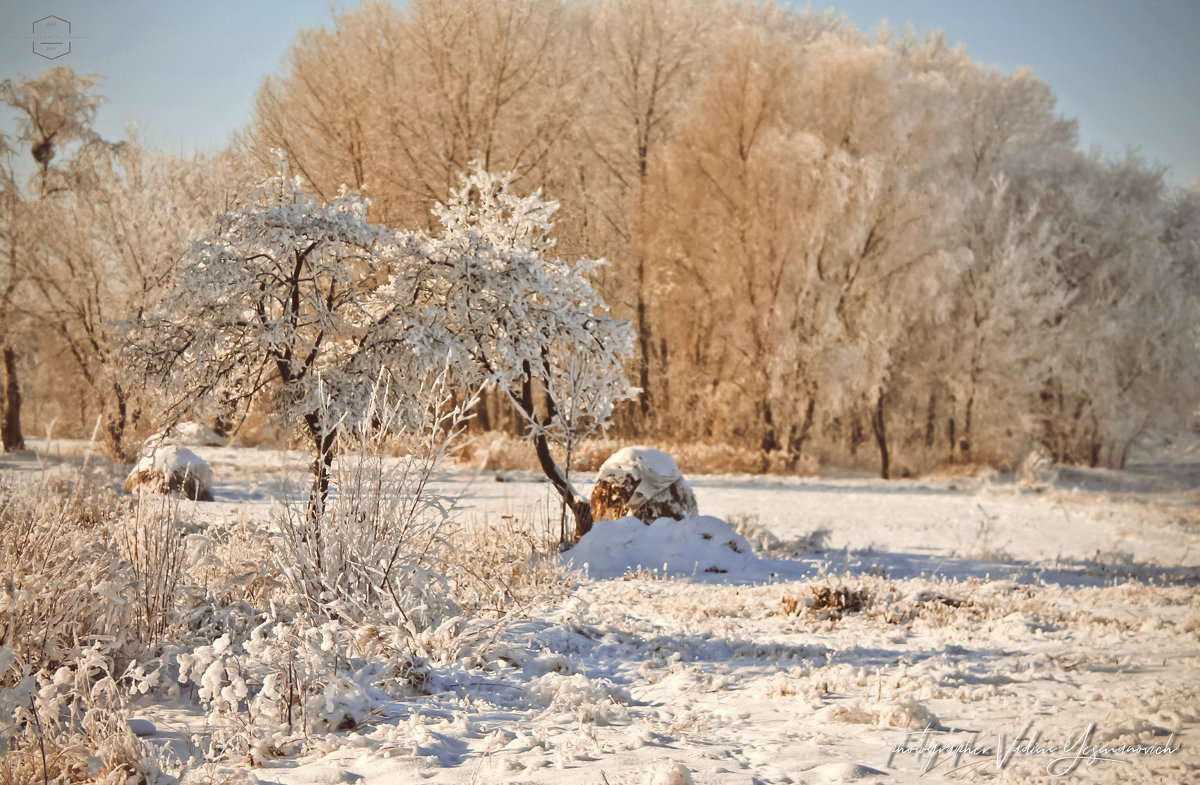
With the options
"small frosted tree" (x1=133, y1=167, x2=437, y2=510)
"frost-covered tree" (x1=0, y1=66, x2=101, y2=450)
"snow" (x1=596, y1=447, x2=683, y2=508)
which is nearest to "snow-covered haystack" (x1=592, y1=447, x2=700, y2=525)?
"snow" (x1=596, y1=447, x2=683, y2=508)

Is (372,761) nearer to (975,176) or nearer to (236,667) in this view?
(236,667)

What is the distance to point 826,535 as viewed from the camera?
10.6 metres

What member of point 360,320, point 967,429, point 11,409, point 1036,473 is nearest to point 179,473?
point 360,320

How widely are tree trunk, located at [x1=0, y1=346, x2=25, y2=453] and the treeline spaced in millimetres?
917

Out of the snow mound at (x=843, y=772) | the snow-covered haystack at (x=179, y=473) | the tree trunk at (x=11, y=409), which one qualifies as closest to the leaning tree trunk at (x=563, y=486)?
the snow-covered haystack at (x=179, y=473)

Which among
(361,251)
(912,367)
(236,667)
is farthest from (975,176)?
(236,667)

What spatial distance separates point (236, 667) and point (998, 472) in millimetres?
23158

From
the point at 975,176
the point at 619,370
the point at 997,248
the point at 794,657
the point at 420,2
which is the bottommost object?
the point at 794,657

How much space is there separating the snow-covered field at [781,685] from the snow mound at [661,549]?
0.10 ft

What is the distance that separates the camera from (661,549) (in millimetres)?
8438

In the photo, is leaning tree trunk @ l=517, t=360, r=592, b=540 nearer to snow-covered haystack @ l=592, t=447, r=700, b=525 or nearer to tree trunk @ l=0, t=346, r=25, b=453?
snow-covered haystack @ l=592, t=447, r=700, b=525

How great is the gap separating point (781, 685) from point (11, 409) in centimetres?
2004

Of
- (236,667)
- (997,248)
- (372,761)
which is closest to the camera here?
(372,761)

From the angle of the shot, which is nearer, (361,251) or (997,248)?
(361,251)
